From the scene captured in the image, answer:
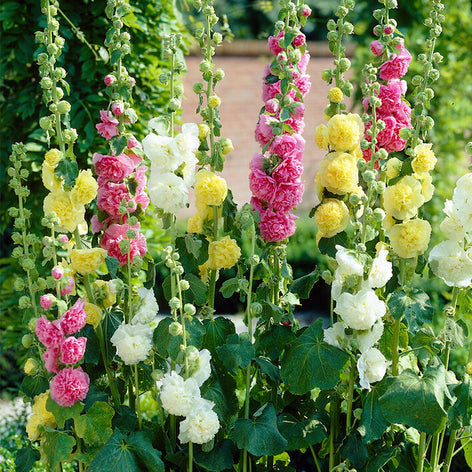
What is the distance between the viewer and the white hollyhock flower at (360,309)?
5.21ft

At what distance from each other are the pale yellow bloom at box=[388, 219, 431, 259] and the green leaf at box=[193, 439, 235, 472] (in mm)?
648

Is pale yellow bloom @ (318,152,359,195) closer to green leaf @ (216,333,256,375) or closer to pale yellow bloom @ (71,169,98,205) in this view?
green leaf @ (216,333,256,375)

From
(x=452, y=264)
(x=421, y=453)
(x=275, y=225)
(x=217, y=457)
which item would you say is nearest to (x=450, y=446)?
(x=421, y=453)

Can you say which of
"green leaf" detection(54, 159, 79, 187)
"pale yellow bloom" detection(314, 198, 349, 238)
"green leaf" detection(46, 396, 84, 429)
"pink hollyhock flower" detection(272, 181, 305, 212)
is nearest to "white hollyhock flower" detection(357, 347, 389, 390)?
"pale yellow bloom" detection(314, 198, 349, 238)

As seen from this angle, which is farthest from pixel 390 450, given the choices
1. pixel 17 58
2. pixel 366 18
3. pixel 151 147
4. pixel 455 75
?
pixel 366 18

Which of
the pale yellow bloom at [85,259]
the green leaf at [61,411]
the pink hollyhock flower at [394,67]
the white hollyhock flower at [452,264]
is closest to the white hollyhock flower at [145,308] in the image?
the pale yellow bloom at [85,259]

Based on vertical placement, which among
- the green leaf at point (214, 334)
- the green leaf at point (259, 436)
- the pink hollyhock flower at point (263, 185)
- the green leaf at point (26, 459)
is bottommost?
the green leaf at point (26, 459)

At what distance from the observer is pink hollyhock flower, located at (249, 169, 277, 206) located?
5.84 feet

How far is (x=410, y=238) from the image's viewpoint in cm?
166

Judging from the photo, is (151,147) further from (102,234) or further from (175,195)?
(102,234)

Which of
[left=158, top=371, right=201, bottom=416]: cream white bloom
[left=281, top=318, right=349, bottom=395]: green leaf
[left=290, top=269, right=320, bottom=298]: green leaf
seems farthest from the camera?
[left=290, top=269, right=320, bottom=298]: green leaf

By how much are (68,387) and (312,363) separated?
575mm

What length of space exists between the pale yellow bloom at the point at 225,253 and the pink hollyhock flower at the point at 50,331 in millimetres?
427

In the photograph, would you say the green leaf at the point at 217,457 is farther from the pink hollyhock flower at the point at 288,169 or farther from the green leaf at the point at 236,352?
the pink hollyhock flower at the point at 288,169
